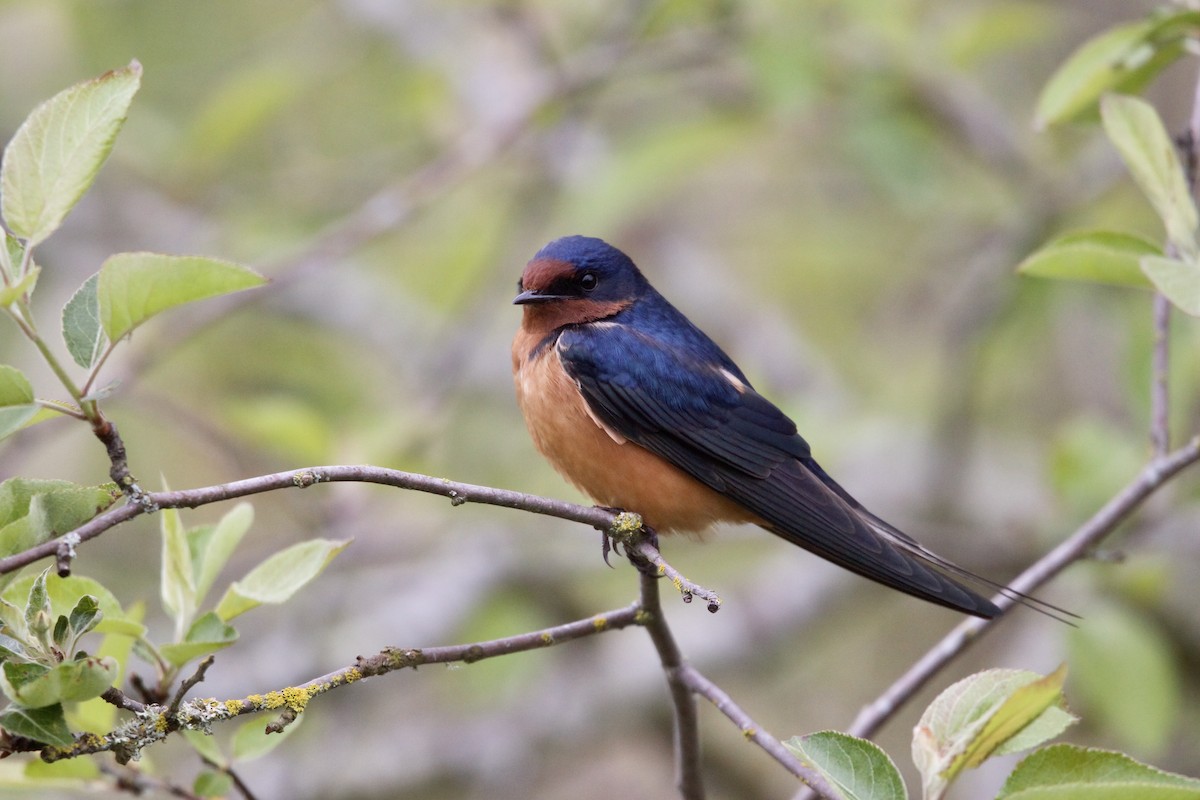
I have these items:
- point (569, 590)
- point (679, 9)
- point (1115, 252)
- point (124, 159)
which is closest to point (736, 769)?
point (569, 590)

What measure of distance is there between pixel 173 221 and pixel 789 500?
4598 millimetres

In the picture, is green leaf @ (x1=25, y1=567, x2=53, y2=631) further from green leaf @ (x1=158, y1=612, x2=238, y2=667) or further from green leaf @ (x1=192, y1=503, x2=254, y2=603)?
green leaf @ (x1=192, y1=503, x2=254, y2=603)

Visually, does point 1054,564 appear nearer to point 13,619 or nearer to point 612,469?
point 612,469

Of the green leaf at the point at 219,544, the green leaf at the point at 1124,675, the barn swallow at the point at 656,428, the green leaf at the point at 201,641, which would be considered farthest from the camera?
the green leaf at the point at 1124,675

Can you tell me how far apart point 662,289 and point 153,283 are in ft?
18.1

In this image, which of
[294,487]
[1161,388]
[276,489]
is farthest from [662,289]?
[276,489]

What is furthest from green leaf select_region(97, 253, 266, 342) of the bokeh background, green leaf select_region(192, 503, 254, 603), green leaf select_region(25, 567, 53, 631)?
the bokeh background

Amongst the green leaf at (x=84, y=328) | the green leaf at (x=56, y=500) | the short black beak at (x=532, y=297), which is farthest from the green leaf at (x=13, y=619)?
the short black beak at (x=532, y=297)

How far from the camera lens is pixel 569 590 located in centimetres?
550

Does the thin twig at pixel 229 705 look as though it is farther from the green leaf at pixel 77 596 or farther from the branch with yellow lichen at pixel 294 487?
the branch with yellow lichen at pixel 294 487

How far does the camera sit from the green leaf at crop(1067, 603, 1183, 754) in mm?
3916

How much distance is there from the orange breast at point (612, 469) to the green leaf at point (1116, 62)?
127cm

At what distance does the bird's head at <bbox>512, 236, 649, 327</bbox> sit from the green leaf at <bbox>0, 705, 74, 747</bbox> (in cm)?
205

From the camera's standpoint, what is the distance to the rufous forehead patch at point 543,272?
3.68 metres
